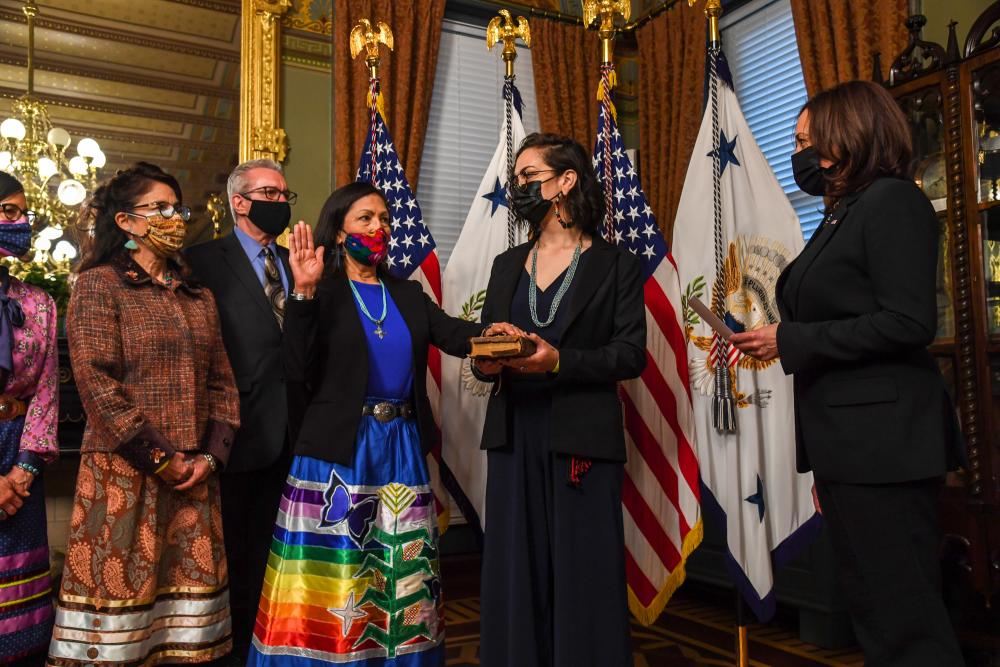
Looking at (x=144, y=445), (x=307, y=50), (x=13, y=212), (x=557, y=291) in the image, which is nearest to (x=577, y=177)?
(x=557, y=291)

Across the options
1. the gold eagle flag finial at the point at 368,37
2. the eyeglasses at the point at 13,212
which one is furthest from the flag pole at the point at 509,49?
the eyeglasses at the point at 13,212

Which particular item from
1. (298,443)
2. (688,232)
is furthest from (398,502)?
(688,232)

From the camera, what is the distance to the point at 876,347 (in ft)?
5.77

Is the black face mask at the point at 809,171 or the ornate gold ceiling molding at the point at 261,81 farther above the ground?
the ornate gold ceiling molding at the point at 261,81

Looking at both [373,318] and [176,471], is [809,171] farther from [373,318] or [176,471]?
[176,471]

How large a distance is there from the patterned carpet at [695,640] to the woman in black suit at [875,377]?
1.44 meters

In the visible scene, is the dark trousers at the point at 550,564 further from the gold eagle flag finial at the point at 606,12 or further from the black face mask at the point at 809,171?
the gold eagle flag finial at the point at 606,12

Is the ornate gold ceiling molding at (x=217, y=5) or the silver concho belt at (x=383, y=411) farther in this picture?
the ornate gold ceiling molding at (x=217, y=5)

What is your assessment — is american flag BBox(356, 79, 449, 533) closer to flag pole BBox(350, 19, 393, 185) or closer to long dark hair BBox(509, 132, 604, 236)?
flag pole BBox(350, 19, 393, 185)

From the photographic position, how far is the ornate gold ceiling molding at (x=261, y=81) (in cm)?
439

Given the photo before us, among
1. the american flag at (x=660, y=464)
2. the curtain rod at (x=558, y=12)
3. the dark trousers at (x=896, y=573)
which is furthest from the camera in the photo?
the curtain rod at (x=558, y=12)

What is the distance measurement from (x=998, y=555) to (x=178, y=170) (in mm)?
3908

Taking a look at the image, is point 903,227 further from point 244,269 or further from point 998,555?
point 244,269

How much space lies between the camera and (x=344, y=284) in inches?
95.6
